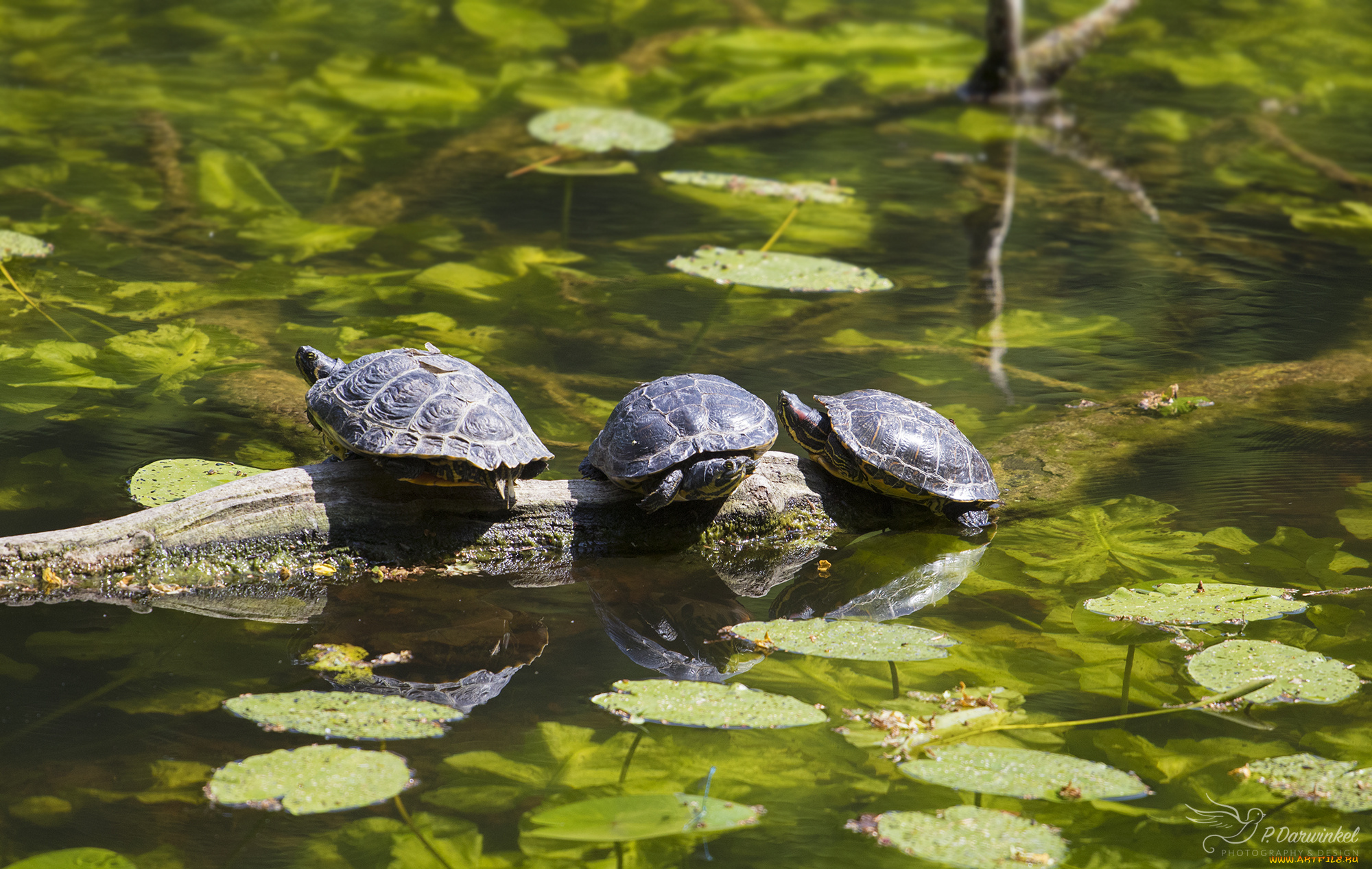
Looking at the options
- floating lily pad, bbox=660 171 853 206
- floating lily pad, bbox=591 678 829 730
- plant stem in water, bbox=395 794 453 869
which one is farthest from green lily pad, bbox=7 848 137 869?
floating lily pad, bbox=660 171 853 206

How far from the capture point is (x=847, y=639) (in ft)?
10.8

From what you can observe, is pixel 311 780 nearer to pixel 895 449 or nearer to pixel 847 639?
pixel 847 639

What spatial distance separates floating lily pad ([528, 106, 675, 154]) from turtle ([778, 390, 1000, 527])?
180 inches

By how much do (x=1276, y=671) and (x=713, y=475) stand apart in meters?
1.72

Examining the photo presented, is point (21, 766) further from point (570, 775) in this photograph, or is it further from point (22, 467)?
point (22, 467)

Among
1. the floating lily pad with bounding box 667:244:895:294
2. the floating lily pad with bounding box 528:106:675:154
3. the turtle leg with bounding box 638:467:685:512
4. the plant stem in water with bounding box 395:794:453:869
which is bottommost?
the plant stem in water with bounding box 395:794:453:869

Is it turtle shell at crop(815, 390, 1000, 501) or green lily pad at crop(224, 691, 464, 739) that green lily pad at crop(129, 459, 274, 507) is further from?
turtle shell at crop(815, 390, 1000, 501)

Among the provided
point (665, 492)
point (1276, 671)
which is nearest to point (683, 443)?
point (665, 492)

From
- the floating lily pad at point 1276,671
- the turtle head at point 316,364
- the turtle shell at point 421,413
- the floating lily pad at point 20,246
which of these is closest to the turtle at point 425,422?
the turtle shell at point 421,413

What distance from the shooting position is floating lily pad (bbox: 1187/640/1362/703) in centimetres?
313

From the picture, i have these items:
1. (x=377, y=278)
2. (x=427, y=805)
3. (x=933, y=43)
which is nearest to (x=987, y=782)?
(x=427, y=805)

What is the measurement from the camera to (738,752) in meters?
2.98

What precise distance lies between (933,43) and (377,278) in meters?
6.84

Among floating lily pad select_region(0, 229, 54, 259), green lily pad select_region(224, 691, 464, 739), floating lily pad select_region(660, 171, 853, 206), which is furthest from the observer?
floating lily pad select_region(660, 171, 853, 206)
